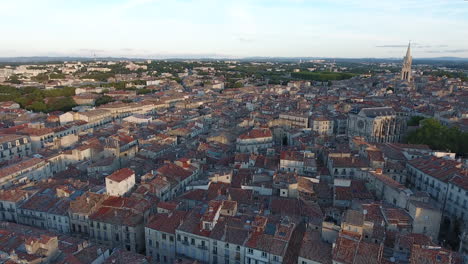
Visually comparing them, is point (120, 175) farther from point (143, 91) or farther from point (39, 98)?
point (143, 91)

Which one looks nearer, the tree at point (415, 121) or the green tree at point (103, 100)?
the tree at point (415, 121)

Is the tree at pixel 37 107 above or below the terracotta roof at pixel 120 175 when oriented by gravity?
below

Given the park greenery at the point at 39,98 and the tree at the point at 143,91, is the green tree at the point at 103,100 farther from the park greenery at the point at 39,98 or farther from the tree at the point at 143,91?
the tree at the point at 143,91

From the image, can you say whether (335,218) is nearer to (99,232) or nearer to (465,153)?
(99,232)

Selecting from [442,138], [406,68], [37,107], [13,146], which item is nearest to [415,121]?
[442,138]

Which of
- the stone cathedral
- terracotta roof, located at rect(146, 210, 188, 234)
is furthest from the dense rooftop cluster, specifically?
the stone cathedral

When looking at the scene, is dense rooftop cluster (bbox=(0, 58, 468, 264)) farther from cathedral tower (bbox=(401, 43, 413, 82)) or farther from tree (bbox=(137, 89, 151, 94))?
cathedral tower (bbox=(401, 43, 413, 82))

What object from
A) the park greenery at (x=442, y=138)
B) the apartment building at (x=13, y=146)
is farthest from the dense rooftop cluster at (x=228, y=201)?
the park greenery at (x=442, y=138)
